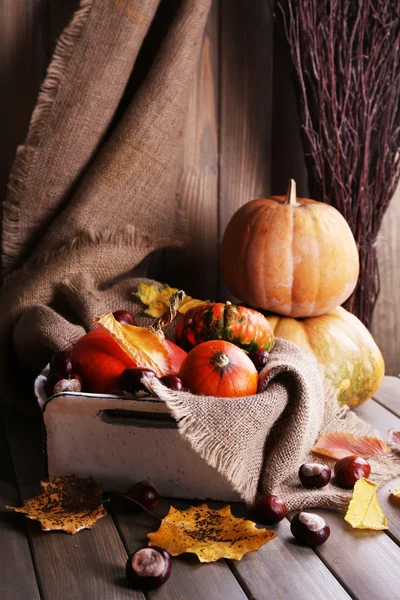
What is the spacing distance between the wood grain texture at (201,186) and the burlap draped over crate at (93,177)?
3.7 inches

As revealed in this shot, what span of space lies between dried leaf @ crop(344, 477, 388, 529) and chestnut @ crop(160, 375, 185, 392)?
0.34 m

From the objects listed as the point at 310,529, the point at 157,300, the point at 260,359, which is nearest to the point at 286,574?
the point at 310,529

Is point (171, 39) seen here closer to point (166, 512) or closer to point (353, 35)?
point (353, 35)

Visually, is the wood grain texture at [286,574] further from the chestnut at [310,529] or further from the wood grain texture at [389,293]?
the wood grain texture at [389,293]

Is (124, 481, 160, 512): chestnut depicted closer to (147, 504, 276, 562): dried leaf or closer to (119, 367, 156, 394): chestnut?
(147, 504, 276, 562): dried leaf

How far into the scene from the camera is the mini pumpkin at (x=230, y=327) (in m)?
1.43

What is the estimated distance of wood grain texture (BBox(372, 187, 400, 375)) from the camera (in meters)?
2.04

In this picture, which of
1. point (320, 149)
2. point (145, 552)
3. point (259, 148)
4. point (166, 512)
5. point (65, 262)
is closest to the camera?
point (145, 552)

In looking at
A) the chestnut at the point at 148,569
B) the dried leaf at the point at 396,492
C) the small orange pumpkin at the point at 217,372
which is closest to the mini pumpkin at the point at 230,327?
the small orange pumpkin at the point at 217,372

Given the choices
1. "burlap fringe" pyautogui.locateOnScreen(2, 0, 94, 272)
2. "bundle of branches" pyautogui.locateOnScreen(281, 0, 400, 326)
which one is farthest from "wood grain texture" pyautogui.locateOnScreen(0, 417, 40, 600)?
"bundle of branches" pyautogui.locateOnScreen(281, 0, 400, 326)

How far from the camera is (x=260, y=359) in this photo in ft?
4.55

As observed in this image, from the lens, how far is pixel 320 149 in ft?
6.32

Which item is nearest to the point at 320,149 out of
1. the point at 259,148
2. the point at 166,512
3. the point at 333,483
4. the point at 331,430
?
the point at 259,148

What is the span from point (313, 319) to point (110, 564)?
889 millimetres
